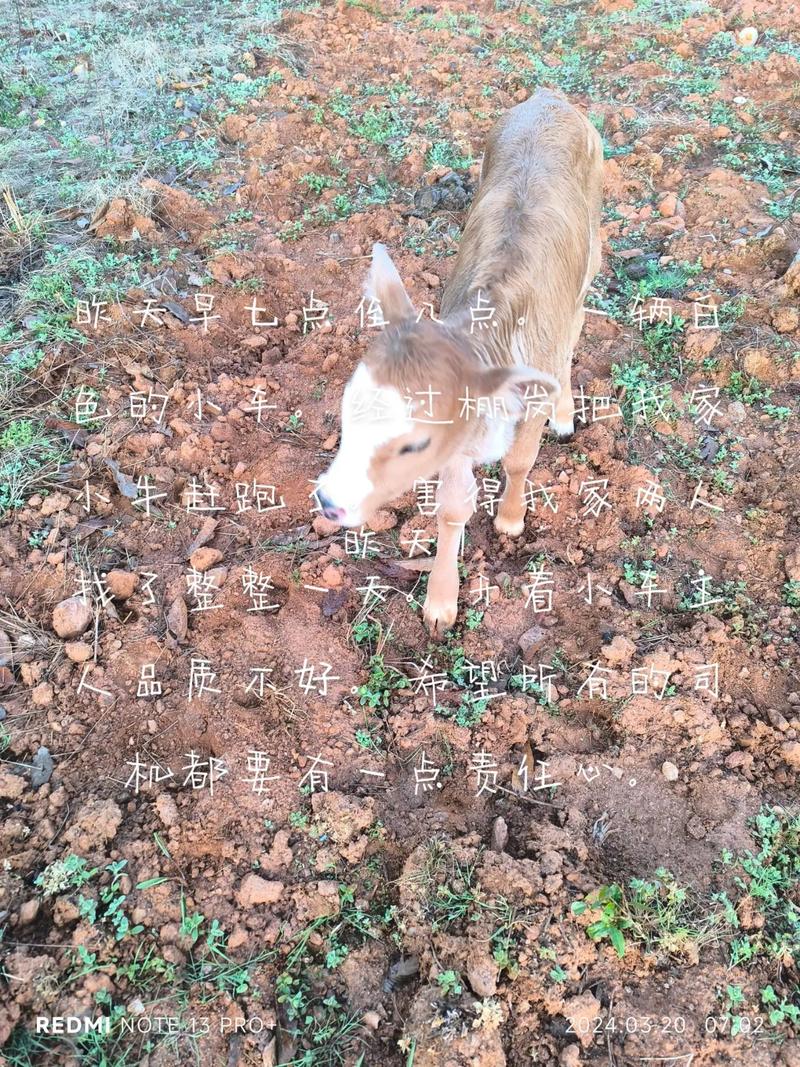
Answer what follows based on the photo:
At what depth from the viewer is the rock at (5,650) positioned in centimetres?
427

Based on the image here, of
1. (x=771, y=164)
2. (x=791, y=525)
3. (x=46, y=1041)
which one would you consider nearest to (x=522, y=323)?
(x=791, y=525)

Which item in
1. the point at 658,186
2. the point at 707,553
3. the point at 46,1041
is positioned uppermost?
the point at 658,186

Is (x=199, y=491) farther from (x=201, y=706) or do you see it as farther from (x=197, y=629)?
(x=201, y=706)

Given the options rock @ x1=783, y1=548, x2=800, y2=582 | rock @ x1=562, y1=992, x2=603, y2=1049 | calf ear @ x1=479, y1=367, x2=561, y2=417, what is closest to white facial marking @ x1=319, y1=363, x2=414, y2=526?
calf ear @ x1=479, y1=367, x2=561, y2=417

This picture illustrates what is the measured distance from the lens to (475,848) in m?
3.61

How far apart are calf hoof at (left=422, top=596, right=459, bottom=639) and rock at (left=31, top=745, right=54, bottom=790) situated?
7.63 ft

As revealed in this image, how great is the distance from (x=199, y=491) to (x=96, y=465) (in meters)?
0.81

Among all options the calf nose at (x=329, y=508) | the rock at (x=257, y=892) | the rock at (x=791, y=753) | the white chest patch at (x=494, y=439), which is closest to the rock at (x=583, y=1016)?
the rock at (x=257, y=892)

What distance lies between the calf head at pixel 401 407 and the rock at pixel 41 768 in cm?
215

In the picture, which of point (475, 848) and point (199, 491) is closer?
point (475, 848)

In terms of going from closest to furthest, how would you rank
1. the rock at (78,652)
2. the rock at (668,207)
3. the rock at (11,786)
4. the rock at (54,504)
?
the rock at (11,786) → the rock at (78,652) → the rock at (54,504) → the rock at (668,207)

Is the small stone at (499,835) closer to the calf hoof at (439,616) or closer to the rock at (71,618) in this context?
the calf hoof at (439,616)

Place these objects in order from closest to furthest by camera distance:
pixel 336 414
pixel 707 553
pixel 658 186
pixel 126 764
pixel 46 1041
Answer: pixel 46 1041
pixel 126 764
pixel 707 553
pixel 336 414
pixel 658 186

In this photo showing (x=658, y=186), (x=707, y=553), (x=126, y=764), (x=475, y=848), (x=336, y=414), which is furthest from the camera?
(x=658, y=186)
